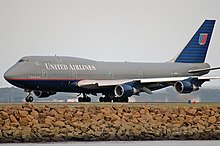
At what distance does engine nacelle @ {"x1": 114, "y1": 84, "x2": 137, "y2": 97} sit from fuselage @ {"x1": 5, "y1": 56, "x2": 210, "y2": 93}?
3.30 m

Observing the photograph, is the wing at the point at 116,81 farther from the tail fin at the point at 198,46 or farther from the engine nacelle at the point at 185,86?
the tail fin at the point at 198,46

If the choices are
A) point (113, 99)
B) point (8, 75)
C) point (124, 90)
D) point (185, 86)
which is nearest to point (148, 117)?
point (124, 90)

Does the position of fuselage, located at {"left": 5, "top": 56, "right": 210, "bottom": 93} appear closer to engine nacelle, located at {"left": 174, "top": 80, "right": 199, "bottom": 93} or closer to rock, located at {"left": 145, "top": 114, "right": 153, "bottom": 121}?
engine nacelle, located at {"left": 174, "top": 80, "right": 199, "bottom": 93}

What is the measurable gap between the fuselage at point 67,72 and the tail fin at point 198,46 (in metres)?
4.29

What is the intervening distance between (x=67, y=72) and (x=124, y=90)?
16.8 ft

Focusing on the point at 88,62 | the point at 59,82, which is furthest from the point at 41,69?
the point at 88,62

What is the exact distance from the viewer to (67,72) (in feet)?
212

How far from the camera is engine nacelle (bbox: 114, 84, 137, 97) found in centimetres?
6325

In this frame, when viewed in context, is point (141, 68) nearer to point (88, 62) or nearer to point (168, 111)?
point (88, 62)

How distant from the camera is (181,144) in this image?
3491cm

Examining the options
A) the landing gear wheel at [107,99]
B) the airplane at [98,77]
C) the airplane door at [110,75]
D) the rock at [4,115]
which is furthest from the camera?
the airplane door at [110,75]

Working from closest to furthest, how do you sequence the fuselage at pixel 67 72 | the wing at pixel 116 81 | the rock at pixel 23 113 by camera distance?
the rock at pixel 23 113 < the fuselage at pixel 67 72 < the wing at pixel 116 81

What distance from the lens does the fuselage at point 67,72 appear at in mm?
62219

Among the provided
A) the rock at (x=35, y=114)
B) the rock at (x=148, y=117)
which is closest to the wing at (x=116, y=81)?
the rock at (x=148, y=117)
